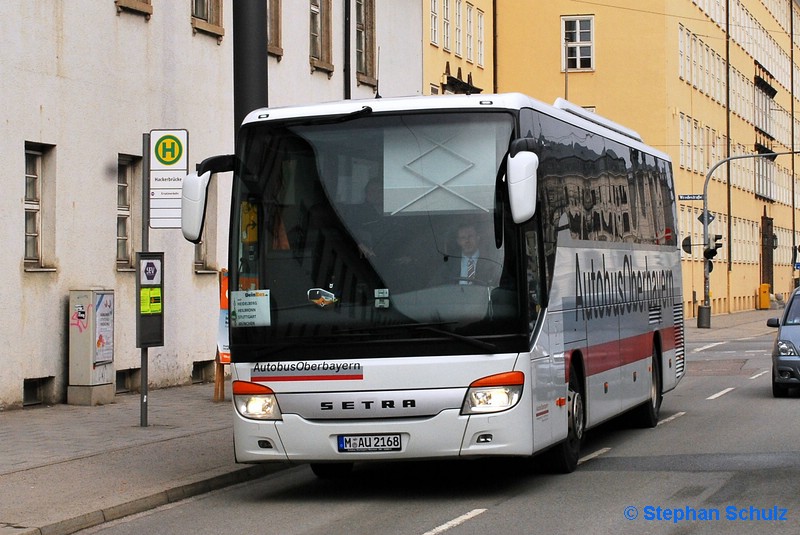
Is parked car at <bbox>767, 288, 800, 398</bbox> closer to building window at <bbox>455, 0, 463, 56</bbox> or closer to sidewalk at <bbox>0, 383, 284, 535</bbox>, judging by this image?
sidewalk at <bbox>0, 383, 284, 535</bbox>

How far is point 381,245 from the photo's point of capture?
11906 mm

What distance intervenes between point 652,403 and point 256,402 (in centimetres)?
755

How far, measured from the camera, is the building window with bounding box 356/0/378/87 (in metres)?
34.4

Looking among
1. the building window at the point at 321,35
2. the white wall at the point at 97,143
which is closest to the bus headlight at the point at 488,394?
the white wall at the point at 97,143

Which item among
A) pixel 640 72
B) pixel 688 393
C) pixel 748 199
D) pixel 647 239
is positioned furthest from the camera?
pixel 748 199

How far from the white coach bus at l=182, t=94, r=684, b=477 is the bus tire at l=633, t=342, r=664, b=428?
18.6 feet

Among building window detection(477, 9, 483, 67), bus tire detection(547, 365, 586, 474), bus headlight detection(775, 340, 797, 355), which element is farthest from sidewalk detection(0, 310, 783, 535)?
building window detection(477, 9, 483, 67)

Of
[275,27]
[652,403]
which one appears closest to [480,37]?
[275,27]

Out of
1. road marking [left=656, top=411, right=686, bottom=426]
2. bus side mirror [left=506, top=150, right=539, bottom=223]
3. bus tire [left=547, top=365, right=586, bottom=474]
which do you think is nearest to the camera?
bus side mirror [left=506, top=150, right=539, bottom=223]

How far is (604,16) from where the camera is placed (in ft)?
218

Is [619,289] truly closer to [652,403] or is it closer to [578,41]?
[652,403]

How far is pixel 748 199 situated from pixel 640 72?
2177cm

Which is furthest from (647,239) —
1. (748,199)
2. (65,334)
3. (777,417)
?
(748,199)

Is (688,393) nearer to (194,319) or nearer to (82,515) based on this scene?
(194,319)
